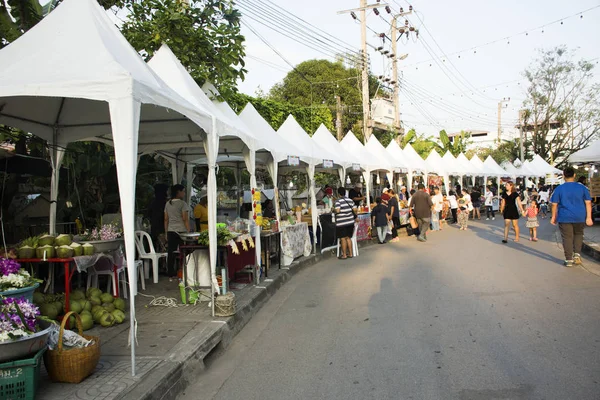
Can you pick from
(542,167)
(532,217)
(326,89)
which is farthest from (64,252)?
(542,167)

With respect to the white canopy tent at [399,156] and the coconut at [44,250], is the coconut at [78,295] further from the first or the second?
the white canopy tent at [399,156]

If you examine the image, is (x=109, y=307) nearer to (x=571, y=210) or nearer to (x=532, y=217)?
(x=571, y=210)

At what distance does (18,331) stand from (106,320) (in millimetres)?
2492

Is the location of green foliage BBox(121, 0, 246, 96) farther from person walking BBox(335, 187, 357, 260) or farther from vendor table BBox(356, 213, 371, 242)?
vendor table BBox(356, 213, 371, 242)

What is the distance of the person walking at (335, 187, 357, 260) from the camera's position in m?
13.2

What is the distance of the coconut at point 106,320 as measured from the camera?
6324mm

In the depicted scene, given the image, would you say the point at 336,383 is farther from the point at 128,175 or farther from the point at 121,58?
the point at 121,58

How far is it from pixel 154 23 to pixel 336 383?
8855 mm

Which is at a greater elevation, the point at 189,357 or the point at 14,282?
the point at 14,282

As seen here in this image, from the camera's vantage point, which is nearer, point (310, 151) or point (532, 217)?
point (310, 151)

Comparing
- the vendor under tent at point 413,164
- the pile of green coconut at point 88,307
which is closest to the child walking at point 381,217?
the vendor under tent at point 413,164

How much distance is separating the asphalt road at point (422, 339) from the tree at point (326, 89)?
1205 inches

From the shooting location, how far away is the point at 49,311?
5.88 metres

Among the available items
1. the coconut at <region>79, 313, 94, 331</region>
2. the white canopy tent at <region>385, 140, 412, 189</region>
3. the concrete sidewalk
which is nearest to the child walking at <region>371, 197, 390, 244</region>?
the white canopy tent at <region>385, 140, 412, 189</region>
